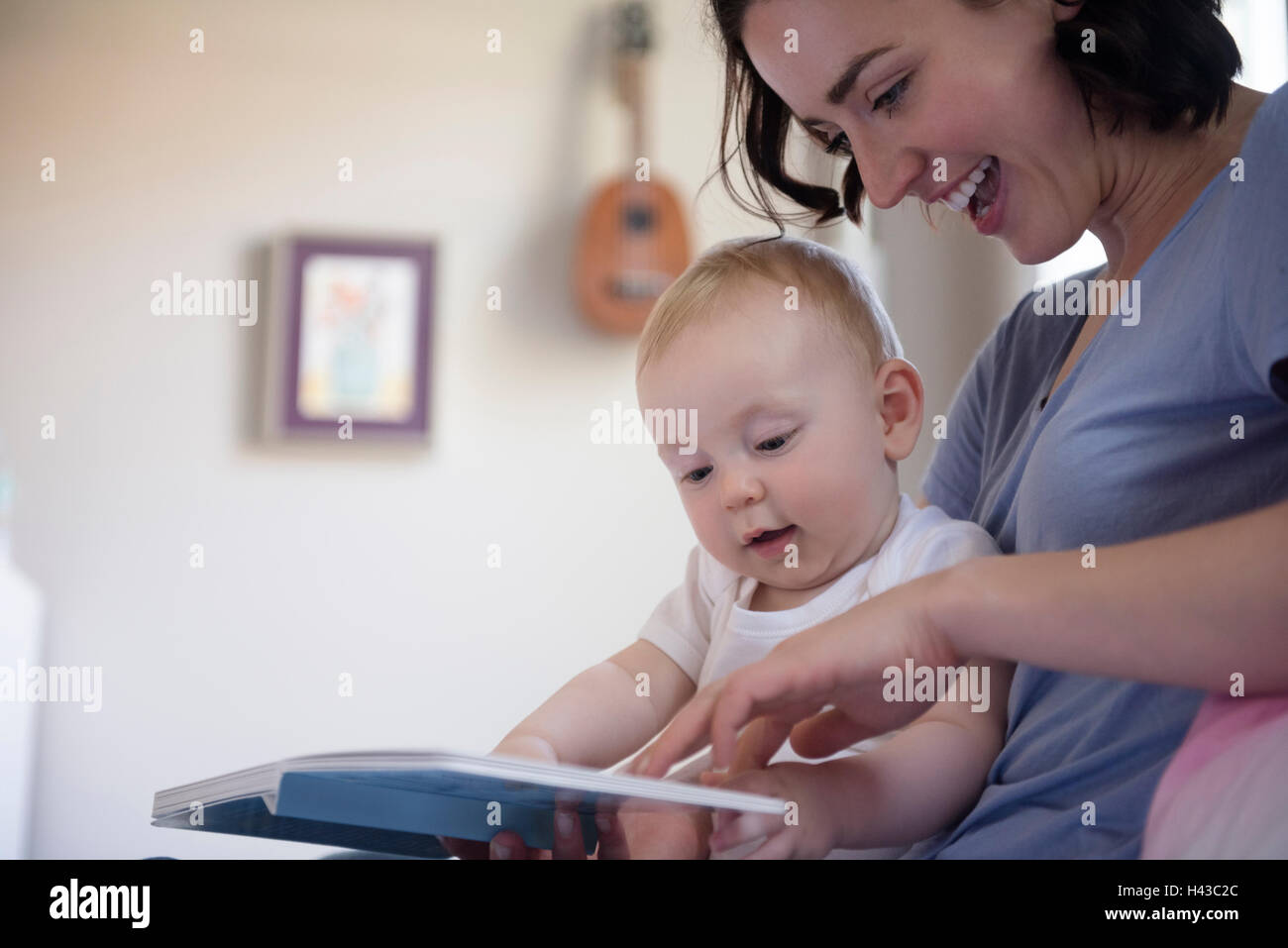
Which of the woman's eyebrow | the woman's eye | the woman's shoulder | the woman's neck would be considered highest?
the woman's eyebrow

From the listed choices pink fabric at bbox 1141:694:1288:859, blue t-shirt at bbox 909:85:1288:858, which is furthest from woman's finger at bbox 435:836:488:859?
pink fabric at bbox 1141:694:1288:859

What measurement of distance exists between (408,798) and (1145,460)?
538mm

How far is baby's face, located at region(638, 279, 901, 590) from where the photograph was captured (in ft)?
3.36

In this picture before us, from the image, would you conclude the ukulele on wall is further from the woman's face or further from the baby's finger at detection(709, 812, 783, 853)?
the baby's finger at detection(709, 812, 783, 853)

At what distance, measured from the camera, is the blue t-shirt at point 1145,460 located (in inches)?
28.1

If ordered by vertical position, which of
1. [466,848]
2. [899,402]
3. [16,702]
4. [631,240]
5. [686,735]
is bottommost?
[16,702]

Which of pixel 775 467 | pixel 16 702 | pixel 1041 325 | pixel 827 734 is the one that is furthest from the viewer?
pixel 16 702

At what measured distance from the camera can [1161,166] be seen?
3.14 ft

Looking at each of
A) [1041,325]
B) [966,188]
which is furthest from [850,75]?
[1041,325]

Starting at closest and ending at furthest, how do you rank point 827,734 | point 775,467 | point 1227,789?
point 1227,789 → point 827,734 → point 775,467

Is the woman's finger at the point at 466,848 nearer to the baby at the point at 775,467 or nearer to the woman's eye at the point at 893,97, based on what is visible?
the baby at the point at 775,467

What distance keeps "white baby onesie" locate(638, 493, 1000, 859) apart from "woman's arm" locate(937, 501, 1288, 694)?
0.78 feet

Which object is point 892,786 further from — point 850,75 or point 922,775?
point 850,75
